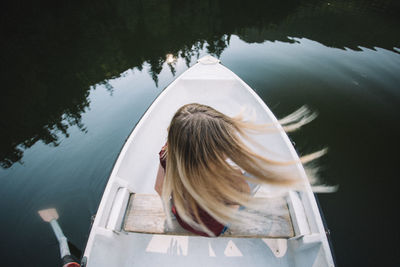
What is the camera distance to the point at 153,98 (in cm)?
568

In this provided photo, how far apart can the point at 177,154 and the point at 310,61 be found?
775cm

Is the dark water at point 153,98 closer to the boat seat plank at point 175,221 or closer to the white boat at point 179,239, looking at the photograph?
the white boat at point 179,239

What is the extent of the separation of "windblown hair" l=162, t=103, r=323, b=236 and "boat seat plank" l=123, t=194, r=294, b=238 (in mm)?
441

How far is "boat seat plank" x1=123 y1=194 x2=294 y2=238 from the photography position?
1.55 metres

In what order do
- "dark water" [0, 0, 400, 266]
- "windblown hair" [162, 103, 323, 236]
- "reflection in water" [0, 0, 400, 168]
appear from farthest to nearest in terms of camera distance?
1. "reflection in water" [0, 0, 400, 168]
2. "dark water" [0, 0, 400, 266]
3. "windblown hair" [162, 103, 323, 236]

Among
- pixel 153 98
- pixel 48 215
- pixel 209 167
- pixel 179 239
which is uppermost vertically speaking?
pixel 209 167

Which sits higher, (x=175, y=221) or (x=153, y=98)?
(x=153, y=98)

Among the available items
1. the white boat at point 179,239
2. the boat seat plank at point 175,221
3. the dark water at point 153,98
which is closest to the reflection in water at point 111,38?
the dark water at point 153,98

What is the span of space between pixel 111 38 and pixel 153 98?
24.7 ft

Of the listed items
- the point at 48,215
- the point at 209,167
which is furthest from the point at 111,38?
the point at 209,167

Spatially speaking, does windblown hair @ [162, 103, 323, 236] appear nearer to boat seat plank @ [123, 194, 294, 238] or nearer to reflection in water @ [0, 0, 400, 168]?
boat seat plank @ [123, 194, 294, 238]

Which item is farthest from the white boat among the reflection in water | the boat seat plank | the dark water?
the reflection in water

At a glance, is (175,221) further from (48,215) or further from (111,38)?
(111,38)

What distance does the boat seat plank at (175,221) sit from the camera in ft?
5.07
